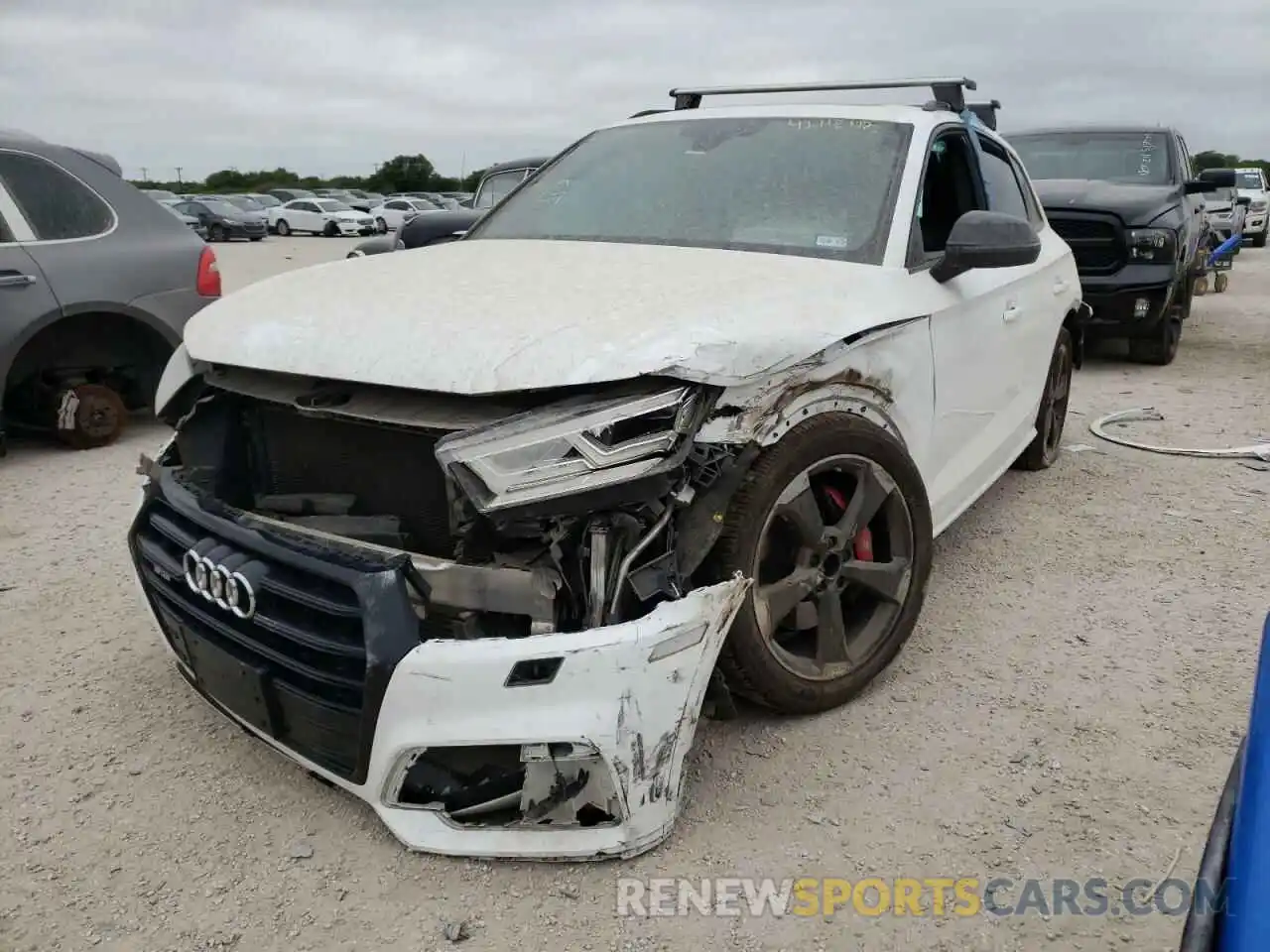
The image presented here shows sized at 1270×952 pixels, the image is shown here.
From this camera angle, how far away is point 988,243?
302cm

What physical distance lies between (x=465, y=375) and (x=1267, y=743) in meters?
1.58

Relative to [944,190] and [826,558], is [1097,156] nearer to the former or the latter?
[944,190]

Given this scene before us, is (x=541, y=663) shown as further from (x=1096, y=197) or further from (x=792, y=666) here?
(x=1096, y=197)

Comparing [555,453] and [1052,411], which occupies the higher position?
[555,453]

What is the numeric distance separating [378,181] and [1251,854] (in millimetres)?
72093

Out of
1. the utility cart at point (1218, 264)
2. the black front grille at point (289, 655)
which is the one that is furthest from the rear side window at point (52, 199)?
the utility cart at point (1218, 264)

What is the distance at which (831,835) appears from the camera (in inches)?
94.0

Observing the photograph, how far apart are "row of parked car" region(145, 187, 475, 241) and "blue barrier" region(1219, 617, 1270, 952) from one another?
101 feet

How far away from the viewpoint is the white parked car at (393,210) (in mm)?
37406

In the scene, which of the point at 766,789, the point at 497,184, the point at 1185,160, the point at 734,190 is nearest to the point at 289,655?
the point at 766,789

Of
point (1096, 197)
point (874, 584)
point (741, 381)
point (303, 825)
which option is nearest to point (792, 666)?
point (874, 584)

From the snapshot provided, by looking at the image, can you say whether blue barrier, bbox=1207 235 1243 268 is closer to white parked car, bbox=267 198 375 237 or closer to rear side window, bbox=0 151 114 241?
rear side window, bbox=0 151 114 241

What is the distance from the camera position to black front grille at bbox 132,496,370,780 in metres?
2.17

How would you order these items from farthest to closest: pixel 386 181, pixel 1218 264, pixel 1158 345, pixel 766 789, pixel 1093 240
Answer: pixel 386 181 → pixel 1218 264 → pixel 1158 345 → pixel 1093 240 → pixel 766 789
